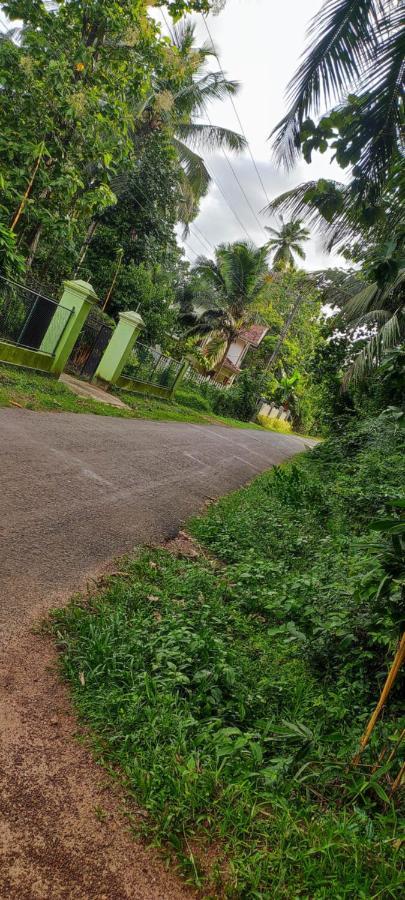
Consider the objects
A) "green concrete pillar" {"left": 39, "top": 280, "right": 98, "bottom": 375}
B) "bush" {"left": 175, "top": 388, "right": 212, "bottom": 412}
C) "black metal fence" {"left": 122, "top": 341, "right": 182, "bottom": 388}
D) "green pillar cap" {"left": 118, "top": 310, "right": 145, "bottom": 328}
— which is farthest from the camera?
"bush" {"left": 175, "top": 388, "right": 212, "bottom": 412}

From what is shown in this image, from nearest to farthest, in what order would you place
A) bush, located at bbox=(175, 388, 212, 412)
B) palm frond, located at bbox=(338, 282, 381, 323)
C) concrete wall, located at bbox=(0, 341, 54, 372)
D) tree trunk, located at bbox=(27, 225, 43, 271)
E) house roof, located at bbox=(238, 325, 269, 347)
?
concrete wall, located at bbox=(0, 341, 54, 372) < palm frond, located at bbox=(338, 282, 381, 323) < tree trunk, located at bbox=(27, 225, 43, 271) < bush, located at bbox=(175, 388, 212, 412) < house roof, located at bbox=(238, 325, 269, 347)

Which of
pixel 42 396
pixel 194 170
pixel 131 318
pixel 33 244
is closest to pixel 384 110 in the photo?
pixel 42 396

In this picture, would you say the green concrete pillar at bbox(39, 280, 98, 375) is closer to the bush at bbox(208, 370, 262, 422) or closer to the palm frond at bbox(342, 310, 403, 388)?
the palm frond at bbox(342, 310, 403, 388)

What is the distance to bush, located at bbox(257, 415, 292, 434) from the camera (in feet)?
106

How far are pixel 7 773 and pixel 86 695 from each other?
1.62 ft

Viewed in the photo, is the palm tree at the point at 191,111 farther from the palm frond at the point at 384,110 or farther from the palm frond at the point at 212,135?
the palm frond at the point at 384,110

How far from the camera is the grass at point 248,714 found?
1.61 m

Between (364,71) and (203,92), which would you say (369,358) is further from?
(203,92)

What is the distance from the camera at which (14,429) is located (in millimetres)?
A: 5793

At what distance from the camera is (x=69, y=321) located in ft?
35.4

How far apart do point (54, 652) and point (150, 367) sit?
14020mm

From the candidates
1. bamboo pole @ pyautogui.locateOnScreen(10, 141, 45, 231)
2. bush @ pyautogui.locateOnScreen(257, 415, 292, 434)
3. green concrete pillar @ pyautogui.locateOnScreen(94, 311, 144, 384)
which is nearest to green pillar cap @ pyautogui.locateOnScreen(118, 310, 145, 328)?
green concrete pillar @ pyautogui.locateOnScreen(94, 311, 144, 384)

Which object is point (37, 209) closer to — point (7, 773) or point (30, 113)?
point (30, 113)

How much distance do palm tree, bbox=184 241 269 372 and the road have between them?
2007cm
